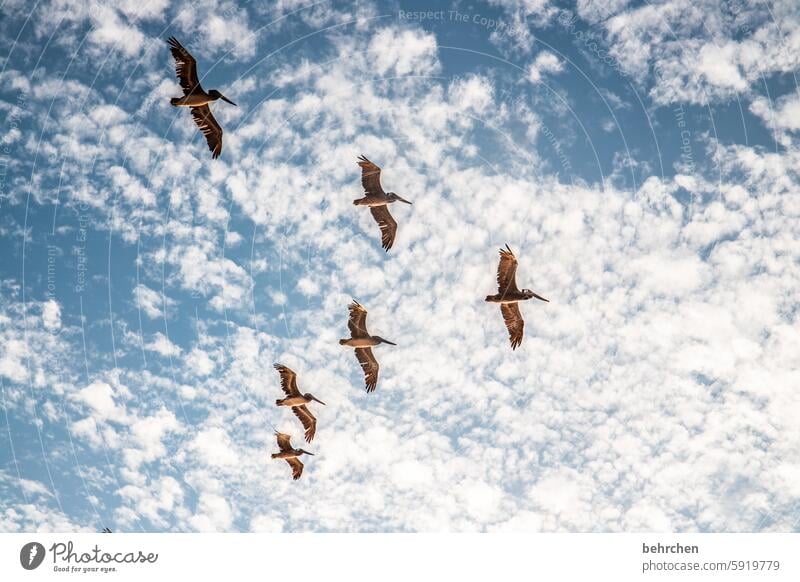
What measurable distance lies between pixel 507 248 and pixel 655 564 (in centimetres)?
1447

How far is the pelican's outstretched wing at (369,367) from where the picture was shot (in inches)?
1396

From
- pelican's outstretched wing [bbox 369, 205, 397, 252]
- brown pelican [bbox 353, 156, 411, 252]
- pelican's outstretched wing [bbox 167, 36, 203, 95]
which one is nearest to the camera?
pelican's outstretched wing [bbox 167, 36, 203, 95]

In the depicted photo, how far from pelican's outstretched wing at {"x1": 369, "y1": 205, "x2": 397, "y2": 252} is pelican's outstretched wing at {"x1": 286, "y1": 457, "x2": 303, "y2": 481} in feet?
46.2

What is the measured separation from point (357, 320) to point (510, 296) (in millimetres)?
7875

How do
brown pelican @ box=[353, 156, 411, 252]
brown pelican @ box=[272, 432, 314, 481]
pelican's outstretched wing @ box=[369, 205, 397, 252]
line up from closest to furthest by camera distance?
brown pelican @ box=[353, 156, 411, 252] < pelican's outstretched wing @ box=[369, 205, 397, 252] < brown pelican @ box=[272, 432, 314, 481]

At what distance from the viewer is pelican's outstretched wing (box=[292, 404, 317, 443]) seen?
36812 mm

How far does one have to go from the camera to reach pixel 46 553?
25.0 metres

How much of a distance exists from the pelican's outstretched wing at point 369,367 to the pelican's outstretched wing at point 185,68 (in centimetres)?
1565

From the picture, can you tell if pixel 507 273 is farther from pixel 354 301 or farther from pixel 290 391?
pixel 290 391

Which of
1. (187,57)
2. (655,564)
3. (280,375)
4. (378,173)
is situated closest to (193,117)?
(187,57)

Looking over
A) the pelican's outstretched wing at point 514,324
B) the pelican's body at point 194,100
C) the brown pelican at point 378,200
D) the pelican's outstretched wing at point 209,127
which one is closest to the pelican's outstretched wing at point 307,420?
the brown pelican at point 378,200

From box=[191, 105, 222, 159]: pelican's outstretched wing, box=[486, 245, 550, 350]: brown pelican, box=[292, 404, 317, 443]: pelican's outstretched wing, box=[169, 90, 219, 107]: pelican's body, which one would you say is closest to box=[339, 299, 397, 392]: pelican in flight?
box=[292, 404, 317, 443]: pelican's outstretched wing

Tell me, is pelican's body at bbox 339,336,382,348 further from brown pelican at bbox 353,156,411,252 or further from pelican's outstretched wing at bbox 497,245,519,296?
pelican's outstretched wing at bbox 497,245,519,296

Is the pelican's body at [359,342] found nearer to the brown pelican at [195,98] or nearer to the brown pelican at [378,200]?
the brown pelican at [378,200]
